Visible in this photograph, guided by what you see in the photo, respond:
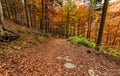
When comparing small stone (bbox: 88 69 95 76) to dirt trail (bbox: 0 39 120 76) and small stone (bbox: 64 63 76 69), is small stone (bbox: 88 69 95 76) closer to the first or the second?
dirt trail (bbox: 0 39 120 76)

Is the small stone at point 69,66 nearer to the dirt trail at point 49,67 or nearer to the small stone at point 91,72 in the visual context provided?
the dirt trail at point 49,67

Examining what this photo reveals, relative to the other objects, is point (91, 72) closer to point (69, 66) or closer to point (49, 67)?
point (69, 66)

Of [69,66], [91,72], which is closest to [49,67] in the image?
[69,66]

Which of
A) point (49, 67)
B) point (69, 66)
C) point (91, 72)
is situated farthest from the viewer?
point (69, 66)

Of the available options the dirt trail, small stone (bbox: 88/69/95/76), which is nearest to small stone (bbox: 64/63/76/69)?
the dirt trail

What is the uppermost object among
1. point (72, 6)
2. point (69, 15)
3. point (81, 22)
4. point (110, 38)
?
point (72, 6)

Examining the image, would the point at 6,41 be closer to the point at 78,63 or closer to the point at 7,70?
the point at 7,70

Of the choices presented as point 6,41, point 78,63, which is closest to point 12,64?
point 6,41

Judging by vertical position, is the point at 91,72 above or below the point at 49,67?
below

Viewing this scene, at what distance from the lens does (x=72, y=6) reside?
85.3ft

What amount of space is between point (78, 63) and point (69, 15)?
2157 cm

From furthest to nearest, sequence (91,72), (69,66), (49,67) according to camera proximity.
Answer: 1. (69,66)
2. (91,72)
3. (49,67)

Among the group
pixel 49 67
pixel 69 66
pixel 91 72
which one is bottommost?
pixel 91 72

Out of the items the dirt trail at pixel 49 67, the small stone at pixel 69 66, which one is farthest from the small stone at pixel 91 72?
the small stone at pixel 69 66
